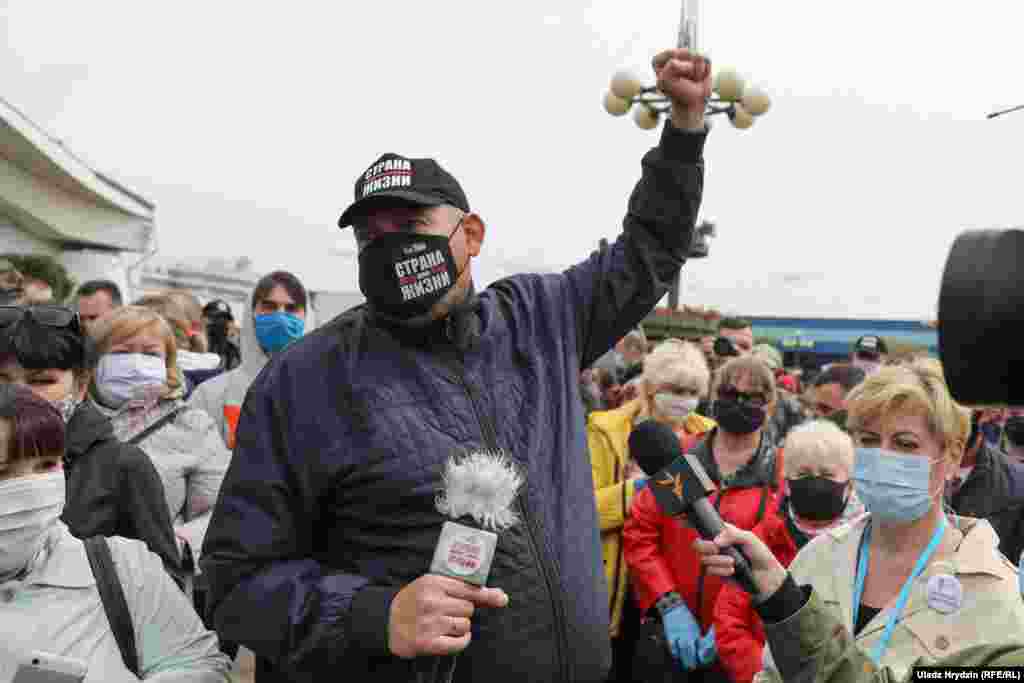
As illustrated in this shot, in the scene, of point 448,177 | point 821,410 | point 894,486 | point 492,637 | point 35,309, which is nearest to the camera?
point 492,637

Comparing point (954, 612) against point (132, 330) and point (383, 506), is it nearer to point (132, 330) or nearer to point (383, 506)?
point (383, 506)

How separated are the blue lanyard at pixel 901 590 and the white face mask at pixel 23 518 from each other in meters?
2.12

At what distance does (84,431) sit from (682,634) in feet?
8.15

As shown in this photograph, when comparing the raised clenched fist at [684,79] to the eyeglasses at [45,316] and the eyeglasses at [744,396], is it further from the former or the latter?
the eyeglasses at [744,396]

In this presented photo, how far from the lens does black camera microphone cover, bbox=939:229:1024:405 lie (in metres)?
1.07

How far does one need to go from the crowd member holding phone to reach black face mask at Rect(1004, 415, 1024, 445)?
4607 mm

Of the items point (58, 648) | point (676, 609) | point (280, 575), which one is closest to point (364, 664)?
point (280, 575)

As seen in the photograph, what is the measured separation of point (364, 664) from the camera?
215 centimetres

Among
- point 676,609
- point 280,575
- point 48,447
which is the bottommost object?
point 676,609

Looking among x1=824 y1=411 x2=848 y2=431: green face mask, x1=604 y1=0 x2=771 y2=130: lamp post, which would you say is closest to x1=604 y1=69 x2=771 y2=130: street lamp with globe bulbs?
x1=604 y1=0 x2=771 y2=130: lamp post

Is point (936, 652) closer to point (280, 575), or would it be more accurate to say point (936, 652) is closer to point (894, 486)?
point (894, 486)

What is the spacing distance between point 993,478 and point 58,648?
3.70 m

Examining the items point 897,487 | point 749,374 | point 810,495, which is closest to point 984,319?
point 897,487

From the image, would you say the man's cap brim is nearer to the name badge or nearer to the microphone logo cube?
the microphone logo cube
